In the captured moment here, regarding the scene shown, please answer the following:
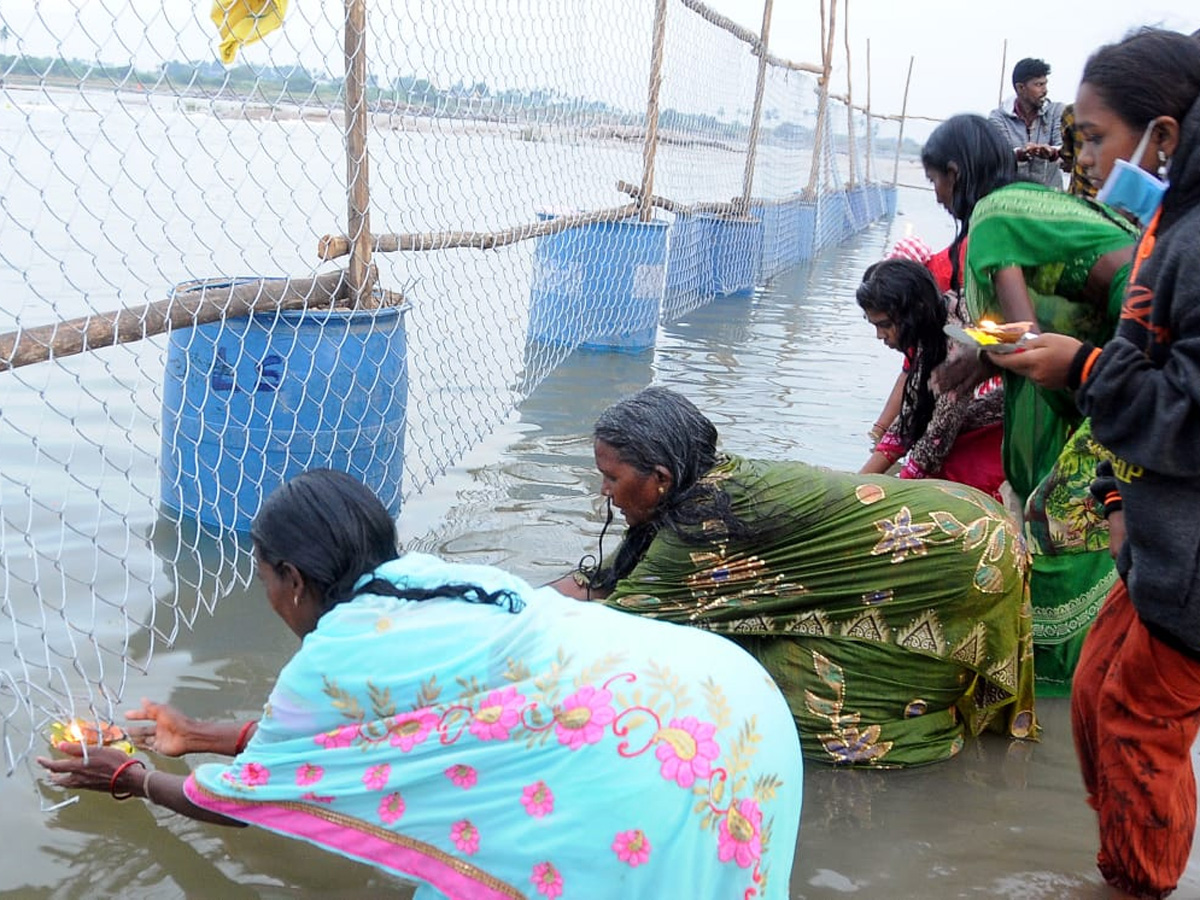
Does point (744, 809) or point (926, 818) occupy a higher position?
point (744, 809)

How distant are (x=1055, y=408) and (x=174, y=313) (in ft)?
7.57

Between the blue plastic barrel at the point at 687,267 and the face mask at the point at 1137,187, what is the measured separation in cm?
667

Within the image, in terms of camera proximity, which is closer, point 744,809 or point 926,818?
point 744,809

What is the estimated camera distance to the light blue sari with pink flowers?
5.69ft

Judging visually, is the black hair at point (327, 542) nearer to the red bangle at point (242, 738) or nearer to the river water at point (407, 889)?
the red bangle at point (242, 738)

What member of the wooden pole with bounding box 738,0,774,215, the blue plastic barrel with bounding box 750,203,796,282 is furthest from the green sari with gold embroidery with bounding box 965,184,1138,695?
the blue plastic barrel with bounding box 750,203,796,282

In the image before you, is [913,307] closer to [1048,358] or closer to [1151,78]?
[1048,358]

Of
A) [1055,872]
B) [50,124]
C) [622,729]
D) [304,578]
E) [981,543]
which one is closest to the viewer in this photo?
[622,729]

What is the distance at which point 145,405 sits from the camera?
5488 mm

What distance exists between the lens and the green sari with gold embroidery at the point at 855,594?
272cm

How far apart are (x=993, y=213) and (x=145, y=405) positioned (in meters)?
4.10

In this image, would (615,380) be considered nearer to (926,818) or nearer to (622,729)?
(926,818)

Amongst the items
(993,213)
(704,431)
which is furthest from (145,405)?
(993,213)

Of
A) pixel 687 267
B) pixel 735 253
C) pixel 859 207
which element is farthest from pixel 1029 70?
pixel 859 207
